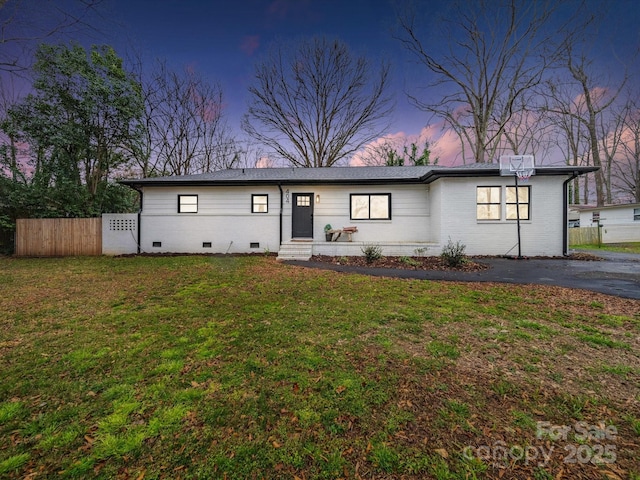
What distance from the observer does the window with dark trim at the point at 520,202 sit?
986cm

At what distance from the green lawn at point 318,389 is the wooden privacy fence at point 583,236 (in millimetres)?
16487

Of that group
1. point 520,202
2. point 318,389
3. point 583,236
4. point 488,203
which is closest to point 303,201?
point 488,203

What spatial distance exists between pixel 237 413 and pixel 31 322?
3.77 meters

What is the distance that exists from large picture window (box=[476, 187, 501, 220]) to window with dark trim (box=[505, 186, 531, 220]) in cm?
34

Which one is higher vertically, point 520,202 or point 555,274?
point 520,202

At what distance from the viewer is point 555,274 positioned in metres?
6.70

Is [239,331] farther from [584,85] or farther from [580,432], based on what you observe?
[584,85]

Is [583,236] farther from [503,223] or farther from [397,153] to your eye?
[397,153]

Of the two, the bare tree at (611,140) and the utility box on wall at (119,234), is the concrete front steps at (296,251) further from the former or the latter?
the bare tree at (611,140)

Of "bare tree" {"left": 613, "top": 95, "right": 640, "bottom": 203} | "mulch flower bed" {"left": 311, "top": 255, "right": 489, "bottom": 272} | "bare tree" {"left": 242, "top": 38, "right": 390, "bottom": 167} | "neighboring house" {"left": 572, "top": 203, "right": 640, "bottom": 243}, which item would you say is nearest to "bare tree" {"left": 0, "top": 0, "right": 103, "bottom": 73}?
"mulch flower bed" {"left": 311, "top": 255, "right": 489, "bottom": 272}

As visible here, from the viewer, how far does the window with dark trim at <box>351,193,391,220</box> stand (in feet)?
36.9

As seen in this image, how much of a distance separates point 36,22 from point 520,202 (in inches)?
558

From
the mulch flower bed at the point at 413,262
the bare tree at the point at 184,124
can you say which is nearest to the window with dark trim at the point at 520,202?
the mulch flower bed at the point at 413,262

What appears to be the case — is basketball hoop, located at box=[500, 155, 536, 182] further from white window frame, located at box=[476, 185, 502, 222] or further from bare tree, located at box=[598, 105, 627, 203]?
bare tree, located at box=[598, 105, 627, 203]
